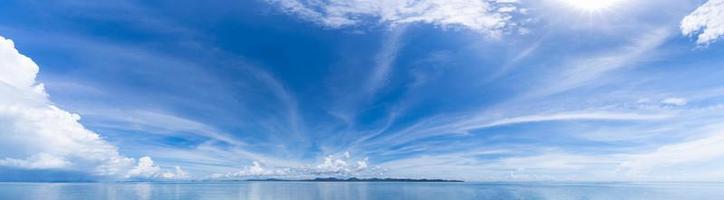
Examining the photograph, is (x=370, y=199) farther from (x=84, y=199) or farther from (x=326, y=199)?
(x=84, y=199)

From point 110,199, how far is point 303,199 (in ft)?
173

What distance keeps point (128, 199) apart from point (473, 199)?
314ft

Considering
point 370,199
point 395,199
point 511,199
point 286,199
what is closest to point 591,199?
point 511,199

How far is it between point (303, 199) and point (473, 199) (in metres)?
48.2

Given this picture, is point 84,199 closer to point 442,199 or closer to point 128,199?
point 128,199

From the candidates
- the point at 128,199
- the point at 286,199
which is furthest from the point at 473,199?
the point at 128,199

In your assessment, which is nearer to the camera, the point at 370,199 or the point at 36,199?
the point at 36,199

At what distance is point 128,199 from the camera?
114 meters

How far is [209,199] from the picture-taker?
366 ft

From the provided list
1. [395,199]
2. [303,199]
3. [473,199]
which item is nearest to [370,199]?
[395,199]

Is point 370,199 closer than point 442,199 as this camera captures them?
No

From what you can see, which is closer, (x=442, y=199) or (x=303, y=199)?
(x=442, y=199)

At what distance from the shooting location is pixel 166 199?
113625 mm

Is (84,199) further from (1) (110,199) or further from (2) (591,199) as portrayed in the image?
(2) (591,199)
